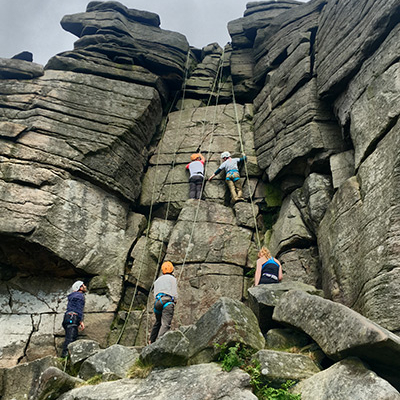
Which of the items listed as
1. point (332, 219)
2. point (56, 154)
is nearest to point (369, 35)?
point (332, 219)

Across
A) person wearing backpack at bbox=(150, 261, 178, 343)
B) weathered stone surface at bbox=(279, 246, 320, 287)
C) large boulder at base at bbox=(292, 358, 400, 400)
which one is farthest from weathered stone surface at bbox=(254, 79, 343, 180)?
large boulder at base at bbox=(292, 358, 400, 400)

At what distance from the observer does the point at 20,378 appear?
30.3 ft

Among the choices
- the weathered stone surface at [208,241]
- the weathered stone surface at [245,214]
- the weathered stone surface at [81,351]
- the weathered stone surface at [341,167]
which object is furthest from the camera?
the weathered stone surface at [245,214]

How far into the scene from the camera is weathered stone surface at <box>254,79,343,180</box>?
1375 cm

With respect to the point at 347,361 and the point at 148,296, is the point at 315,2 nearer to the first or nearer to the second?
the point at 148,296

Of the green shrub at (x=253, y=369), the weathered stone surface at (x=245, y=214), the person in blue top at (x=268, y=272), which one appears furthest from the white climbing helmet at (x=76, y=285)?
the green shrub at (x=253, y=369)

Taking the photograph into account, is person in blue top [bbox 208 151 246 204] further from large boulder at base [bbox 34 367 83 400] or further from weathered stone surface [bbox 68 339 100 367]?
large boulder at base [bbox 34 367 83 400]

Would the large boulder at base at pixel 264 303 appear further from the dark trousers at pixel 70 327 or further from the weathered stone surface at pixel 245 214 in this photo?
the weathered stone surface at pixel 245 214

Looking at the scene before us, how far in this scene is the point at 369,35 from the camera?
12000mm

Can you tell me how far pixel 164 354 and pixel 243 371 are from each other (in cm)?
132

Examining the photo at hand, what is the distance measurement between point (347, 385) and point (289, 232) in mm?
8268

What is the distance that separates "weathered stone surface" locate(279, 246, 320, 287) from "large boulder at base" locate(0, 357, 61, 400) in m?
6.91

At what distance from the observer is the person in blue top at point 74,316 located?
10.9m

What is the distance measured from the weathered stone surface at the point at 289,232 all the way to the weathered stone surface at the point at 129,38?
943 cm
